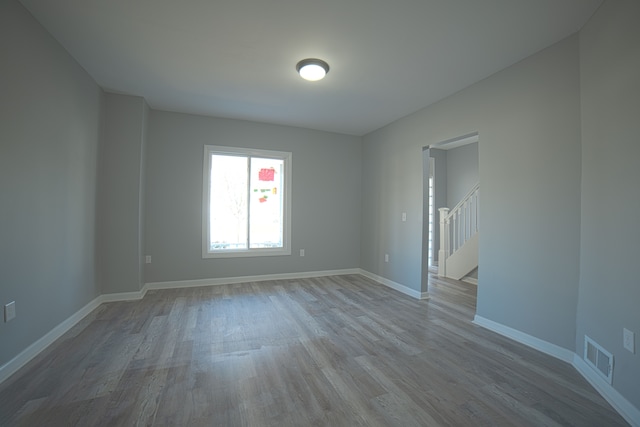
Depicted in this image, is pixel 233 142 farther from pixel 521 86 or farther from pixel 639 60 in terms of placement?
pixel 639 60

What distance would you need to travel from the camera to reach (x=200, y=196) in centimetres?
434

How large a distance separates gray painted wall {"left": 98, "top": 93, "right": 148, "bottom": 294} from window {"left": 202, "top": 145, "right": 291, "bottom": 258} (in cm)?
96

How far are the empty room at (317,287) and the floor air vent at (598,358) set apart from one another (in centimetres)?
2

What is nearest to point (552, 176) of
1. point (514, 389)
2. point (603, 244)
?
point (603, 244)

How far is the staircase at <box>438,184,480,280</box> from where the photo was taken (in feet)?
15.9

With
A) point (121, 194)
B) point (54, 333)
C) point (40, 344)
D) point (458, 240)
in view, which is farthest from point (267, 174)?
point (458, 240)

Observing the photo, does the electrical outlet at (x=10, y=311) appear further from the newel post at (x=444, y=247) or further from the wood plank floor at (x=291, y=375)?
the newel post at (x=444, y=247)

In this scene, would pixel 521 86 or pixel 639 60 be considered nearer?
pixel 639 60

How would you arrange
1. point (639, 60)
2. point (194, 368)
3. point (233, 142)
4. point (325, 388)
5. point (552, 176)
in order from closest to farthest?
point (639, 60) < point (325, 388) < point (194, 368) < point (552, 176) < point (233, 142)

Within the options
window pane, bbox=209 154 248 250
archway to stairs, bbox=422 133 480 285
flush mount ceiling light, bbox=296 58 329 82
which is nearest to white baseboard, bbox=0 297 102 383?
window pane, bbox=209 154 248 250

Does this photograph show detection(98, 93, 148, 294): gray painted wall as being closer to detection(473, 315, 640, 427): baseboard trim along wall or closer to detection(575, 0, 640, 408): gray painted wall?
detection(473, 315, 640, 427): baseboard trim along wall

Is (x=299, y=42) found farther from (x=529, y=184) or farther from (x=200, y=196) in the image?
(x=200, y=196)

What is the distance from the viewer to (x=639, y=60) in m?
1.62

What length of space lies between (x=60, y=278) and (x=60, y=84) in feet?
6.01
